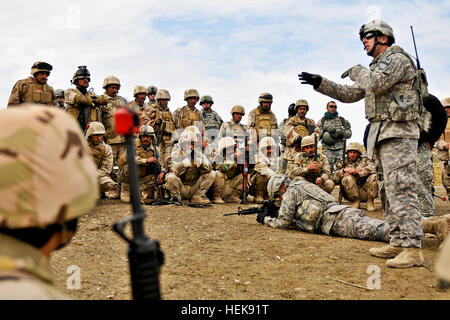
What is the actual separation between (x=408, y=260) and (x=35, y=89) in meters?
7.11

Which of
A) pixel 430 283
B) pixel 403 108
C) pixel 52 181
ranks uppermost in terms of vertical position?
pixel 403 108

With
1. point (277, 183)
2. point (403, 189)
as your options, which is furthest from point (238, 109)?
point (403, 189)

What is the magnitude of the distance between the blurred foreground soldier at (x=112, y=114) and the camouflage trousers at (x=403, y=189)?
21.0 ft

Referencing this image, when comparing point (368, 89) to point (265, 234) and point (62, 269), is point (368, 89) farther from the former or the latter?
point (62, 269)

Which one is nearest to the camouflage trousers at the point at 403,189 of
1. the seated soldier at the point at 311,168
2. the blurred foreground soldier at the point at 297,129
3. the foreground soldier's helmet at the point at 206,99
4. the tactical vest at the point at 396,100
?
the tactical vest at the point at 396,100

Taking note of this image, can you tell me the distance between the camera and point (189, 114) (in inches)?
425

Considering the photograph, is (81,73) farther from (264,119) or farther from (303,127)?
(303,127)

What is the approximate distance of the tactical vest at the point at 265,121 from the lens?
36.6 ft

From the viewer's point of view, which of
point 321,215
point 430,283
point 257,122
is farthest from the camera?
point 257,122

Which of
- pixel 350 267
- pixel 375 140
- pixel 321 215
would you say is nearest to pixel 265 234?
pixel 321 215

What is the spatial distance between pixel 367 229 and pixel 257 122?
600 centimetres

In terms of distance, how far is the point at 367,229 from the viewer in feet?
18.1

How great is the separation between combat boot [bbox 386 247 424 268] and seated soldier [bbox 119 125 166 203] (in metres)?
5.14

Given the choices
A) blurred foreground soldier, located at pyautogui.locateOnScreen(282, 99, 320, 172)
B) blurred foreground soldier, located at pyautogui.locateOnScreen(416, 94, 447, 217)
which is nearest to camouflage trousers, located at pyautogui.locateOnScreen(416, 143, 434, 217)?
blurred foreground soldier, located at pyautogui.locateOnScreen(416, 94, 447, 217)
